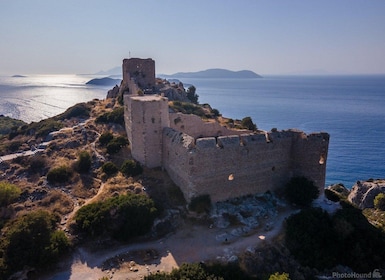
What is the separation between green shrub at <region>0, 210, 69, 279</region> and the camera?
66.2 feet

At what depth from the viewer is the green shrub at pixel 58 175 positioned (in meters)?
30.2

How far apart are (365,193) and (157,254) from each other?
36226mm

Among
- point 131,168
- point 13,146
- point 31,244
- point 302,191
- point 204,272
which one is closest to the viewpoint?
point 204,272

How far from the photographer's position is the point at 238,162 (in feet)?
89.2

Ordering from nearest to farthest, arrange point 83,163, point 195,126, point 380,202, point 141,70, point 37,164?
point 83,163, point 37,164, point 195,126, point 380,202, point 141,70

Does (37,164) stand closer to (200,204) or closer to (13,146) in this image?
(13,146)

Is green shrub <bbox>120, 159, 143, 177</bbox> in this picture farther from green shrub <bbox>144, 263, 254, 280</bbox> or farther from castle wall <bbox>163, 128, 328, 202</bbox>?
green shrub <bbox>144, 263, 254, 280</bbox>

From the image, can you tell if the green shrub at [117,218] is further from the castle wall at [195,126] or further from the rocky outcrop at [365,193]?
the rocky outcrop at [365,193]

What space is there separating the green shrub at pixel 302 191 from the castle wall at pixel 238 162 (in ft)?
3.21

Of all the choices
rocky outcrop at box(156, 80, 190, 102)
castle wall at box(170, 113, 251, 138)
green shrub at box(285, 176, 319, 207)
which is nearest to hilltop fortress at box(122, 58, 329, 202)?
green shrub at box(285, 176, 319, 207)

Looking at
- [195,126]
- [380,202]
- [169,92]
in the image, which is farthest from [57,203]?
[380,202]

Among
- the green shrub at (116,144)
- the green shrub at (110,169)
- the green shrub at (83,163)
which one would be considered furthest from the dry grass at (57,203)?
the green shrub at (116,144)

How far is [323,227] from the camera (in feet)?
81.7

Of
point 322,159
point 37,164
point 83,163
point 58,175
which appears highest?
point 322,159
